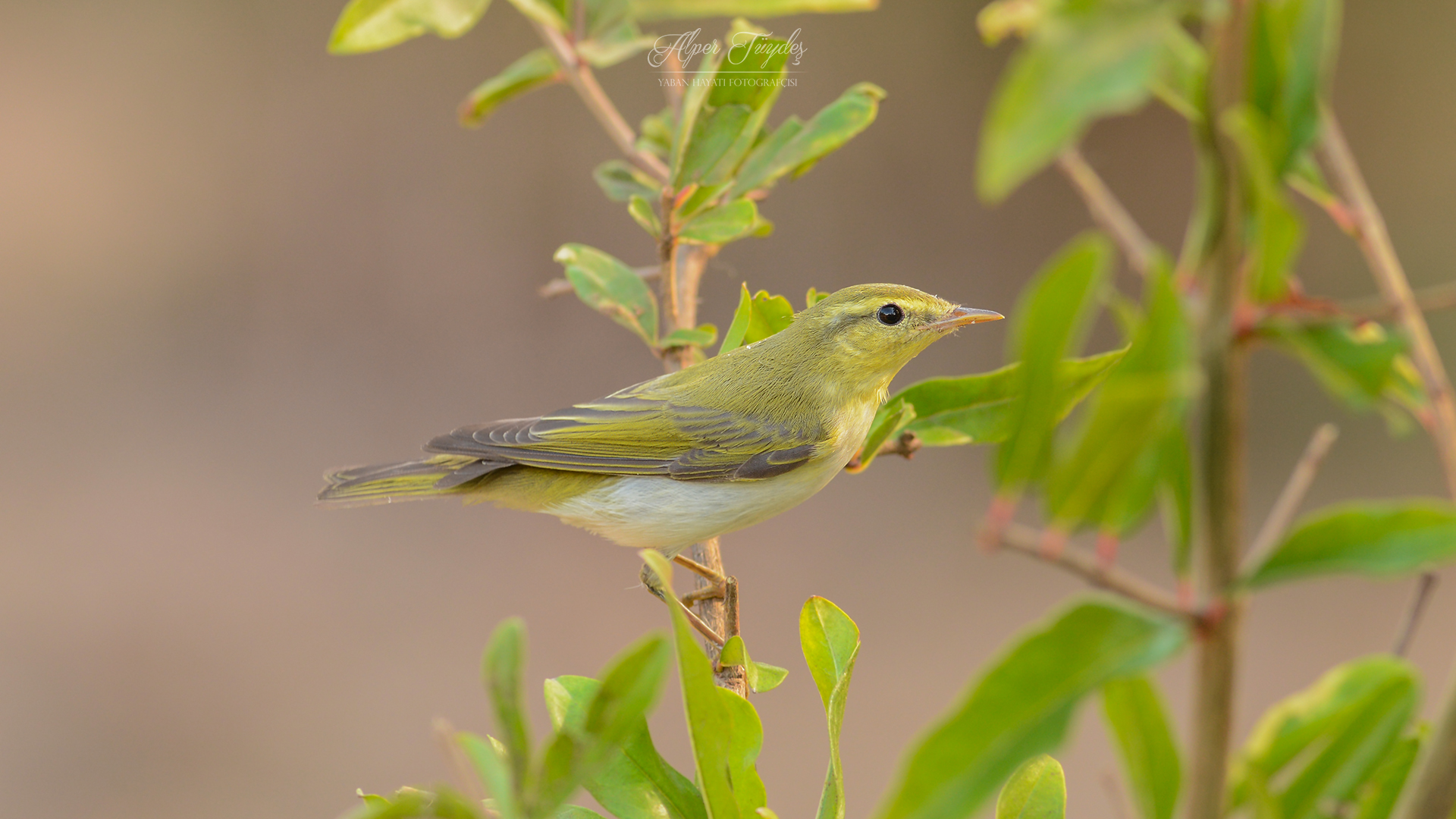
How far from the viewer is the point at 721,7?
739 millimetres

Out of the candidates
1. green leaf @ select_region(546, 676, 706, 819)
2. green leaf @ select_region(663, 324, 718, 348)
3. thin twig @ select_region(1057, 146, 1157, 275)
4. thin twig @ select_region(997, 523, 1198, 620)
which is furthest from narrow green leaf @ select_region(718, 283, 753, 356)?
thin twig @ select_region(997, 523, 1198, 620)

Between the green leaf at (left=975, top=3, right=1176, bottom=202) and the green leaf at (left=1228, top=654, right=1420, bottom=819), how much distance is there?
38 cm

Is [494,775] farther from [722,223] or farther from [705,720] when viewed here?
[722,223]

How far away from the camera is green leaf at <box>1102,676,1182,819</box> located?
0.59 m

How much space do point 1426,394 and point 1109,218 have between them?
0.23 metres

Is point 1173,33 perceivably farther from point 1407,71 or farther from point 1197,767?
point 1407,71

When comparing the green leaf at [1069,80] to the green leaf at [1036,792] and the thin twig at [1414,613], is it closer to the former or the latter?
the thin twig at [1414,613]

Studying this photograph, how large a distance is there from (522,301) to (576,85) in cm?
483

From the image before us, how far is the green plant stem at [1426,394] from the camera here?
49 cm

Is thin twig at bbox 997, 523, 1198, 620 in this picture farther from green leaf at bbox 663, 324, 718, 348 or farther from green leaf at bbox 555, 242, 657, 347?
green leaf at bbox 555, 242, 657, 347

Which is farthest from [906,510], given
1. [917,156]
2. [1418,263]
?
[1418,263]

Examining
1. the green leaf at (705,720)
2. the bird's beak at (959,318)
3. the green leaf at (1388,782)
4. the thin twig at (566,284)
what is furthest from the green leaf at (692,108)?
the bird's beak at (959,318)

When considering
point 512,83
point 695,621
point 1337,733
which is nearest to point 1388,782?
point 1337,733

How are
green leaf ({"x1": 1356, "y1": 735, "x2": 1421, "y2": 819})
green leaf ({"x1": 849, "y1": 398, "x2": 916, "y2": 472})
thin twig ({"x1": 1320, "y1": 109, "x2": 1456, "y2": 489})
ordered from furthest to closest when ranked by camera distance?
green leaf ({"x1": 849, "y1": 398, "x2": 916, "y2": 472}) → green leaf ({"x1": 1356, "y1": 735, "x2": 1421, "y2": 819}) → thin twig ({"x1": 1320, "y1": 109, "x2": 1456, "y2": 489})
